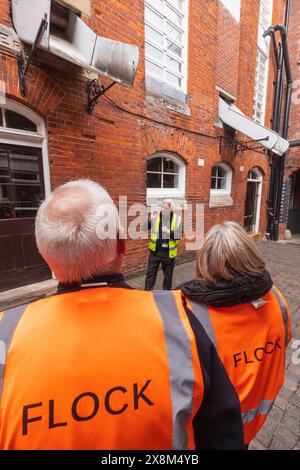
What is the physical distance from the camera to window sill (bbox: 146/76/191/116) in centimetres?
480

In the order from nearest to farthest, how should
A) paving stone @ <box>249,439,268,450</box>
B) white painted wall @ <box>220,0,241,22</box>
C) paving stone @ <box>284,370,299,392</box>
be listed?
1. paving stone @ <box>249,439,268,450</box>
2. paving stone @ <box>284,370,299,392</box>
3. white painted wall @ <box>220,0,241,22</box>

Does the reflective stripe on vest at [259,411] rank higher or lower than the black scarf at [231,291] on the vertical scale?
lower

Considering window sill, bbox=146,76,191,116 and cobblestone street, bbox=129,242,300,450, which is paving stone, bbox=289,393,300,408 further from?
window sill, bbox=146,76,191,116

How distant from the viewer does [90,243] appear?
2.43 feet

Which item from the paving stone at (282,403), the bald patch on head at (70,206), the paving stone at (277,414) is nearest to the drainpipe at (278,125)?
the paving stone at (282,403)

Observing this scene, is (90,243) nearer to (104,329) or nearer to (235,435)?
(104,329)

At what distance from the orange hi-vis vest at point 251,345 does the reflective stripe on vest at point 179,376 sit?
404 millimetres

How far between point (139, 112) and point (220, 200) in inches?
151

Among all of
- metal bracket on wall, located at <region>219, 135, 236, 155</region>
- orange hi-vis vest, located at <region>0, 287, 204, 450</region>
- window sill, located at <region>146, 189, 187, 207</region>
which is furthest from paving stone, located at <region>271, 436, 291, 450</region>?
metal bracket on wall, located at <region>219, 135, 236, 155</region>

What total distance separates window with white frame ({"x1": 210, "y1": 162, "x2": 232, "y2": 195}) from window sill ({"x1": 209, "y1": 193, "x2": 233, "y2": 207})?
89mm

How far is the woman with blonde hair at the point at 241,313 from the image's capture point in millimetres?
1143

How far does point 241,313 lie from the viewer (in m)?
1.17

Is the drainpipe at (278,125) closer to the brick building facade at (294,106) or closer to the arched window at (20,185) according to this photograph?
the brick building facade at (294,106)

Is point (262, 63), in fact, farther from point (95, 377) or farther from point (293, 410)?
point (95, 377)
